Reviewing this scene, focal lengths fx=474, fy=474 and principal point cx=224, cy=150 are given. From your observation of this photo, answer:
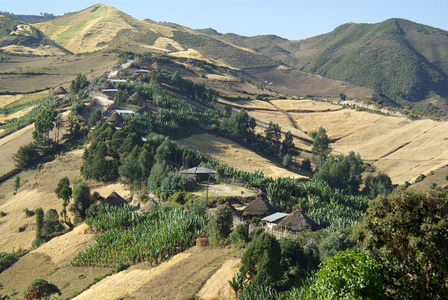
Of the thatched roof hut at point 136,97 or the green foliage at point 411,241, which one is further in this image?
the thatched roof hut at point 136,97

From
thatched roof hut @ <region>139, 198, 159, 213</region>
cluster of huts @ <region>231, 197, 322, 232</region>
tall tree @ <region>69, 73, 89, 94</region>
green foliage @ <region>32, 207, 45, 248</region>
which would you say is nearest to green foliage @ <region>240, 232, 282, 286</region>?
cluster of huts @ <region>231, 197, 322, 232</region>

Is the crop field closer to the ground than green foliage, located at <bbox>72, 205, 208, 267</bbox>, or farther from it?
farther from it

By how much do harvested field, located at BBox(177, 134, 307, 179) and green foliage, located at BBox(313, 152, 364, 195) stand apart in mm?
5172

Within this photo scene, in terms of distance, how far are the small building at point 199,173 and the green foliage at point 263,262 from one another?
1122 inches

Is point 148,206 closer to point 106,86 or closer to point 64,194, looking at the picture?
point 64,194

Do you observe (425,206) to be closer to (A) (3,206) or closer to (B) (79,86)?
(A) (3,206)

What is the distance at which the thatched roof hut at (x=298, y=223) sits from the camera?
150ft

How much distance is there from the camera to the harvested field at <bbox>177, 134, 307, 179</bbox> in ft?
281

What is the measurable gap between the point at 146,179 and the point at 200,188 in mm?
10161

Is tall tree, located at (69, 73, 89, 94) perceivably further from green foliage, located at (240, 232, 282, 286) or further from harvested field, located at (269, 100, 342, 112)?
green foliage, located at (240, 232, 282, 286)

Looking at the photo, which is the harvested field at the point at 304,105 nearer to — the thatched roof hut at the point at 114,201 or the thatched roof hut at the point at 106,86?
the thatched roof hut at the point at 106,86

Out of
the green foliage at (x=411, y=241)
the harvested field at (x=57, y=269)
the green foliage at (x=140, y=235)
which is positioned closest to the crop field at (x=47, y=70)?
the harvested field at (x=57, y=269)

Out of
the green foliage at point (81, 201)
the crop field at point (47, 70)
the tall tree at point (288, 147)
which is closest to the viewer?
the green foliage at point (81, 201)

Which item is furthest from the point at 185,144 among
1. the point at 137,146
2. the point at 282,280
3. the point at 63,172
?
the point at 282,280
